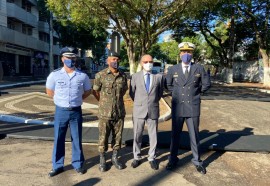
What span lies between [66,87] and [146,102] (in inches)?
50.1

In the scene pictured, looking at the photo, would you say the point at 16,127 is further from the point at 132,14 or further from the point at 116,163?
the point at 132,14

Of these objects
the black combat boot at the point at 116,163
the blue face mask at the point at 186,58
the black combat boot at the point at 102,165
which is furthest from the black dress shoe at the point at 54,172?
the blue face mask at the point at 186,58

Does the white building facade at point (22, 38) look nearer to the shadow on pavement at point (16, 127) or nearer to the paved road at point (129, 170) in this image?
the shadow on pavement at point (16, 127)

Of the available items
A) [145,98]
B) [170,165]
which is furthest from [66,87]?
[170,165]

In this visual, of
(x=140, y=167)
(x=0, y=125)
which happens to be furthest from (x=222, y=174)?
(x=0, y=125)

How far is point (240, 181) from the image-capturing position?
4.56 m

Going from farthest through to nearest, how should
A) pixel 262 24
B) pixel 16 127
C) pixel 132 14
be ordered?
pixel 262 24 < pixel 132 14 < pixel 16 127

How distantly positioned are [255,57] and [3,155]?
3610cm

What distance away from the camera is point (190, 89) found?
495 cm

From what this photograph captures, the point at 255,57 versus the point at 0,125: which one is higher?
the point at 255,57

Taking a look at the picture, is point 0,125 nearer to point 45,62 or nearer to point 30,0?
point 30,0

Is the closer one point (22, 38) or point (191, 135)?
point (191, 135)

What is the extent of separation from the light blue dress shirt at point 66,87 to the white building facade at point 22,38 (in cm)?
2722

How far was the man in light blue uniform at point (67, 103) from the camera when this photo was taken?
15.2 ft
